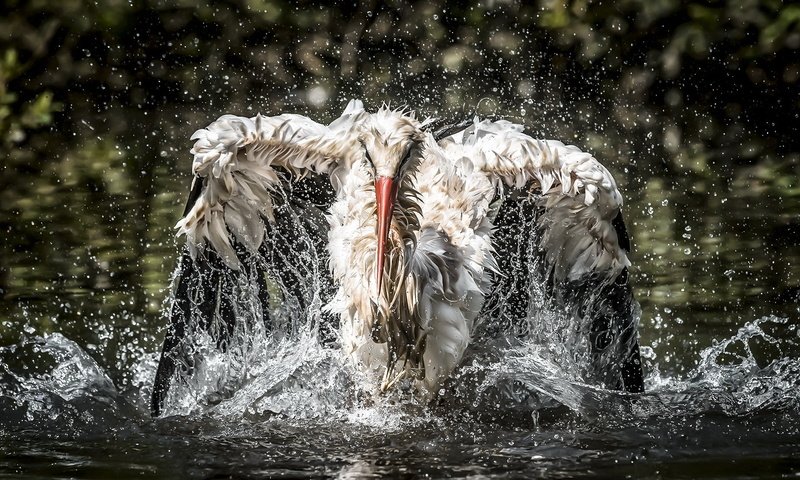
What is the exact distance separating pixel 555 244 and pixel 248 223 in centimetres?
125

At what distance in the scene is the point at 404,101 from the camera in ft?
25.1

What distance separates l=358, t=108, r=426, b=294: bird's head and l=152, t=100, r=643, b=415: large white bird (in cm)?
1

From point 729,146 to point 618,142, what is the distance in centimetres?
75

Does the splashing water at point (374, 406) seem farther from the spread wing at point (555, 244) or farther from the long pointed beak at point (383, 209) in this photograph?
the long pointed beak at point (383, 209)

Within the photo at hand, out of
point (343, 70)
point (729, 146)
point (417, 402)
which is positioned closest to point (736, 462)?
point (417, 402)

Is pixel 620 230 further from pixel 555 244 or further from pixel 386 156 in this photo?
pixel 386 156

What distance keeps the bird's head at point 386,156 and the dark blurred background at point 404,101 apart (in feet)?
8.81

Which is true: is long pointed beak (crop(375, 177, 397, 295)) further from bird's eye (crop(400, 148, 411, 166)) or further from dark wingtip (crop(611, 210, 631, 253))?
dark wingtip (crop(611, 210, 631, 253))

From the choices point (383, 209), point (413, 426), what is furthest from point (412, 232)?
point (413, 426)

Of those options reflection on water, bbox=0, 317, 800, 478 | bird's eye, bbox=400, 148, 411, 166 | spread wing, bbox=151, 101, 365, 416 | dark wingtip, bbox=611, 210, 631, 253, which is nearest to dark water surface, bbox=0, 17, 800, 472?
reflection on water, bbox=0, 317, 800, 478

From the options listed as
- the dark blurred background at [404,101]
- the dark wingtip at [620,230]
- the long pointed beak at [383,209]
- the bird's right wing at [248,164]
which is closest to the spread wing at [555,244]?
the dark wingtip at [620,230]

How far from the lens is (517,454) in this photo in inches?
129

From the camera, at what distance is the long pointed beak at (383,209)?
11.7 feet

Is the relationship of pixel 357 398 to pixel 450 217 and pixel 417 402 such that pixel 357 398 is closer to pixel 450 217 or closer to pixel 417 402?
pixel 417 402
